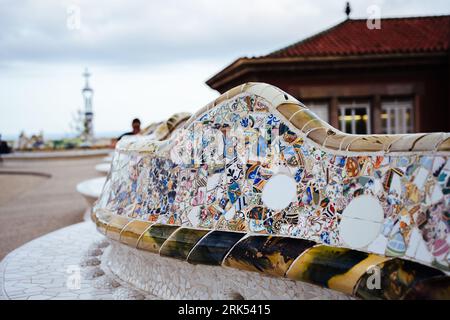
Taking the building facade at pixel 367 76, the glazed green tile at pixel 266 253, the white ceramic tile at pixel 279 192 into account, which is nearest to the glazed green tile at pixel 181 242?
the glazed green tile at pixel 266 253

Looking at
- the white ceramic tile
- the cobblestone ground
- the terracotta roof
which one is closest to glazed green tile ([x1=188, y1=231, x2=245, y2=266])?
the white ceramic tile

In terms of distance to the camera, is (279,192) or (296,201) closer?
(296,201)

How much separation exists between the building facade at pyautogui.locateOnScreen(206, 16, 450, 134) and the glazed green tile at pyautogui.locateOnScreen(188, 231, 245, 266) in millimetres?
9698

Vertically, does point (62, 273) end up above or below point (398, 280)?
below

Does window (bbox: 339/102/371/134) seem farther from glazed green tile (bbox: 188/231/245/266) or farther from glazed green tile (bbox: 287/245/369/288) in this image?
glazed green tile (bbox: 287/245/369/288)

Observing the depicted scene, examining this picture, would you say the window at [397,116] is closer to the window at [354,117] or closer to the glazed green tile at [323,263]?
the window at [354,117]

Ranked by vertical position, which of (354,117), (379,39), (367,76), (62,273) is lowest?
(62,273)

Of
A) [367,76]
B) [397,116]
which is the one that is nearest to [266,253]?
[367,76]

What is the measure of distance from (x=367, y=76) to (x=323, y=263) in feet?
38.3

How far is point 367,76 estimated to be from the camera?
13.3 meters

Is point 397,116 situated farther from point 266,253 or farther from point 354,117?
point 266,253

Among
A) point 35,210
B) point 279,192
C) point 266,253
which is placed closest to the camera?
point 266,253

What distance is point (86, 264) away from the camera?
5133 mm
